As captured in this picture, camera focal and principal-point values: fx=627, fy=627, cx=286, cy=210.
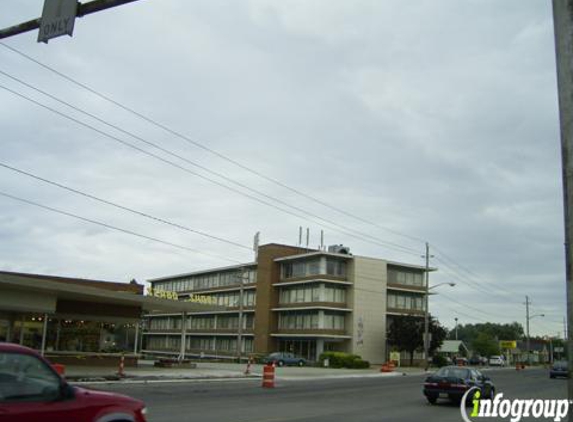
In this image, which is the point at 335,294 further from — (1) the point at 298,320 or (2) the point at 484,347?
(2) the point at 484,347

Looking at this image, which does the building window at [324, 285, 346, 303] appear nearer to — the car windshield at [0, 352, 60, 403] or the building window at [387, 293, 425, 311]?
the building window at [387, 293, 425, 311]

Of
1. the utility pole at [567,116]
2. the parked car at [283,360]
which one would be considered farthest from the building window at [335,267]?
the utility pole at [567,116]

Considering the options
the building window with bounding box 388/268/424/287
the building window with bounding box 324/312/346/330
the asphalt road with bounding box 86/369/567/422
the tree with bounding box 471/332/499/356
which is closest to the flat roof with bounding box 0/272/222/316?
the asphalt road with bounding box 86/369/567/422

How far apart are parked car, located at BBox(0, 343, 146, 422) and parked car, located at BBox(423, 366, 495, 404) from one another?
17067mm

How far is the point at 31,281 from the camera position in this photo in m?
31.8

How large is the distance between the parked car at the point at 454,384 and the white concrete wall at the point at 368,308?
54.3 m

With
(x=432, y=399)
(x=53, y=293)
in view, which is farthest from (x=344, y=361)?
(x=432, y=399)

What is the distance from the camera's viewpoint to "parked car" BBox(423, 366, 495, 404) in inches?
864

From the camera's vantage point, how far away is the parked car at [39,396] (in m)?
6.42

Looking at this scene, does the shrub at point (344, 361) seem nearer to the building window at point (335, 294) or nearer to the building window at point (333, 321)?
the building window at point (333, 321)

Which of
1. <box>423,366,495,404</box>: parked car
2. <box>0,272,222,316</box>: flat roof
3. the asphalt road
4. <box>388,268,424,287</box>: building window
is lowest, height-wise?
the asphalt road

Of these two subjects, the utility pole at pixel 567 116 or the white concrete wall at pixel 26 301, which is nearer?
the utility pole at pixel 567 116

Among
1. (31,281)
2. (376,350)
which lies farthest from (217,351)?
(31,281)

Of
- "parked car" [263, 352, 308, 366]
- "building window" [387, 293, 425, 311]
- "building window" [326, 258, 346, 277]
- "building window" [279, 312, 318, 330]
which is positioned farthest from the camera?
"building window" [387, 293, 425, 311]
